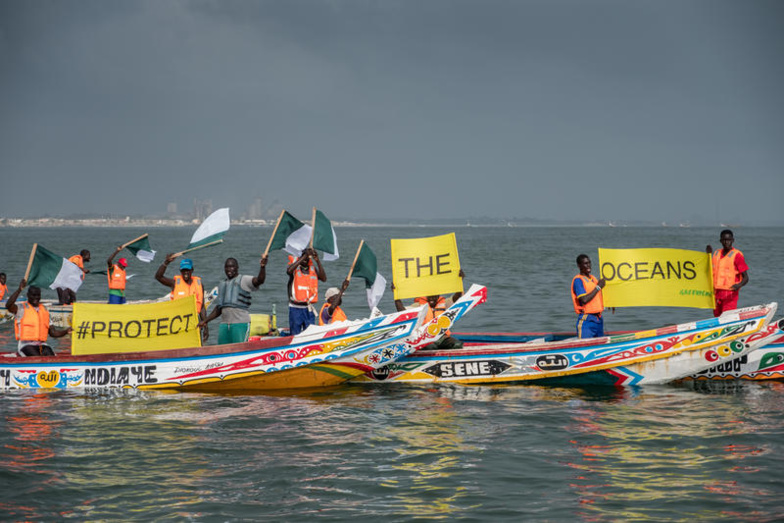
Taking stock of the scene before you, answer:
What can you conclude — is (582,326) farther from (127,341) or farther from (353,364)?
(127,341)

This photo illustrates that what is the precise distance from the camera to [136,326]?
14.7 meters

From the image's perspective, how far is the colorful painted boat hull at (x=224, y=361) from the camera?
14.3m

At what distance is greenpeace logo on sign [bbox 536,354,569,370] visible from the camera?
47.3 ft

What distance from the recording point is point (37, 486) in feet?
33.7

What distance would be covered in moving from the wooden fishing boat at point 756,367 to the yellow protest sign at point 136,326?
9225 mm

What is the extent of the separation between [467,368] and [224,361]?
430 cm

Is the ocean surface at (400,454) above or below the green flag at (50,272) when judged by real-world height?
below

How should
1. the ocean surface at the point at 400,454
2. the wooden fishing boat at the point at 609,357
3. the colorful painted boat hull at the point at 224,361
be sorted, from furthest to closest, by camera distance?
1. the colorful painted boat hull at the point at 224,361
2. the wooden fishing boat at the point at 609,357
3. the ocean surface at the point at 400,454

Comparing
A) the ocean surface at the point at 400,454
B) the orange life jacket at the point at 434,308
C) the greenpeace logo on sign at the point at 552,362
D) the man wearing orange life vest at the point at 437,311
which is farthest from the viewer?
the man wearing orange life vest at the point at 437,311

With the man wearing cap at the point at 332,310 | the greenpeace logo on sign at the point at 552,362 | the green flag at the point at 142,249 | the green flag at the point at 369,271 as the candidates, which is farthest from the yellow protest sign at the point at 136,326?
the greenpeace logo on sign at the point at 552,362

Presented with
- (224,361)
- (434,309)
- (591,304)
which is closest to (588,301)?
(591,304)

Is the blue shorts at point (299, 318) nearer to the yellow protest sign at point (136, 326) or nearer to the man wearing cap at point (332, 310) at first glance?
the man wearing cap at point (332, 310)

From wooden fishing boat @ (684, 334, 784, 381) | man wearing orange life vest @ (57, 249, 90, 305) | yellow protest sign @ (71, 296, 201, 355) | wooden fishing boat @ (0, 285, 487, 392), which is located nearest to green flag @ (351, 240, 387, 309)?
wooden fishing boat @ (0, 285, 487, 392)

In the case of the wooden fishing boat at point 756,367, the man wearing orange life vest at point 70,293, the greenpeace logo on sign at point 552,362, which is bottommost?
the wooden fishing boat at point 756,367
